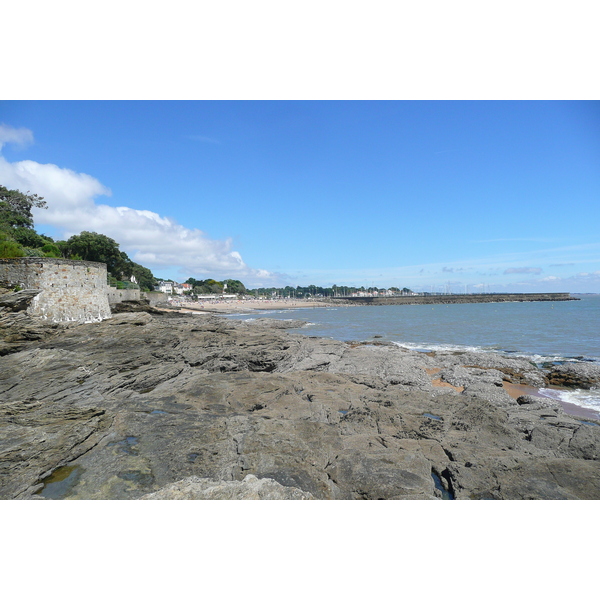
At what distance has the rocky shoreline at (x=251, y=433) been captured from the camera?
421 cm

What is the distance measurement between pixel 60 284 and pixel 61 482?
35.8 ft

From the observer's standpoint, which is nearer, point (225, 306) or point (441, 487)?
point (441, 487)

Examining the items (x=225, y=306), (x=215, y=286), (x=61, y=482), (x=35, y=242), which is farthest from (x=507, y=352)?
(x=215, y=286)

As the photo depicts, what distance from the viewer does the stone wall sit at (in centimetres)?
1181

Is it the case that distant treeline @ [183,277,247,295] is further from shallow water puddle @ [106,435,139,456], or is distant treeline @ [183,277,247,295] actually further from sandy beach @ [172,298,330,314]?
shallow water puddle @ [106,435,139,456]

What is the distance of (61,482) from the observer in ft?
14.0

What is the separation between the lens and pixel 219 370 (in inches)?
426

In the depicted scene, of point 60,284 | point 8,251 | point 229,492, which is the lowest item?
point 229,492

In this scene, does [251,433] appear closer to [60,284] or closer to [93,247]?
[60,284]

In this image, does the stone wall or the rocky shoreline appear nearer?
the rocky shoreline

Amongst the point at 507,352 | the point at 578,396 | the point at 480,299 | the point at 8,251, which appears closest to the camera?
the point at 578,396

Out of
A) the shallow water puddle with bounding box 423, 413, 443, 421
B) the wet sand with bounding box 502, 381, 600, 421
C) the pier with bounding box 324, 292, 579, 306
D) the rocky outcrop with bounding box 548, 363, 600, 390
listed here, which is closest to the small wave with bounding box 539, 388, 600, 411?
the wet sand with bounding box 502, 381, 600, 421

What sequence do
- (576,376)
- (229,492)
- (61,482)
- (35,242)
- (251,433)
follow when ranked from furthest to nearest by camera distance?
(35,242) < (576,376) < (251,433) < (61,482) < (229,492)

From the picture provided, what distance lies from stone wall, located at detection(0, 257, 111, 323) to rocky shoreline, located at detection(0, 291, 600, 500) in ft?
3.37
